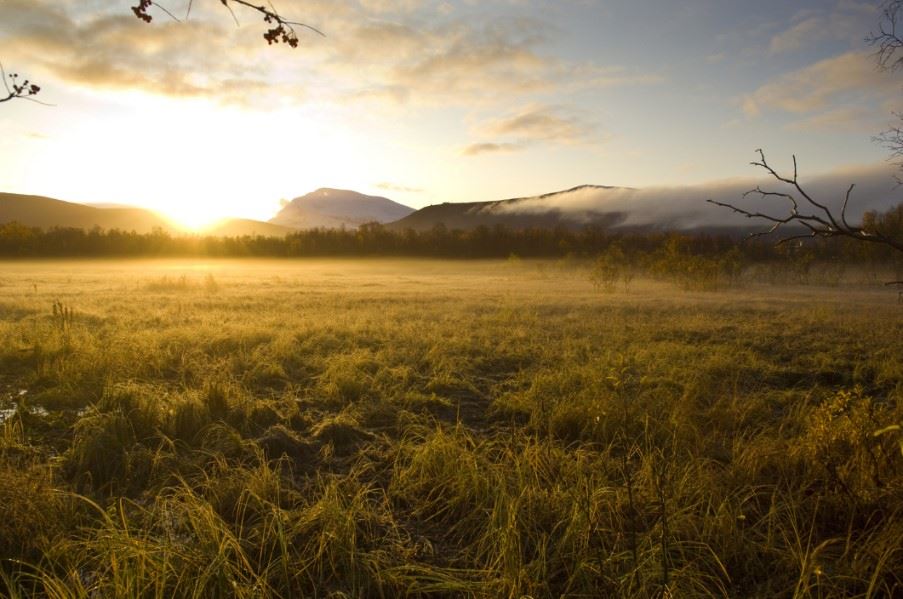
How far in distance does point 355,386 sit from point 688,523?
5.49m

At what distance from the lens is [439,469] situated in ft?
17.7

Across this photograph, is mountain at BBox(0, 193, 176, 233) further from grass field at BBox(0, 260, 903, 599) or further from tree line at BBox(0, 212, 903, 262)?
grass field at BBox(0, 260, 903, 599)

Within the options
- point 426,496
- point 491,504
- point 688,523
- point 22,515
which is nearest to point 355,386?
point 426,496

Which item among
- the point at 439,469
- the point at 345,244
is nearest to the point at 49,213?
the point at 345,244

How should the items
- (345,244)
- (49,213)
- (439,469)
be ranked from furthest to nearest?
(49,213), (345,244), (439,469)

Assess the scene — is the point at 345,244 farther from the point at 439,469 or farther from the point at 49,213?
the point at 49,213

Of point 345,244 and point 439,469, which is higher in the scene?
point 345,244

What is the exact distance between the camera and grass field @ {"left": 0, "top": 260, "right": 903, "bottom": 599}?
3646 millimetres

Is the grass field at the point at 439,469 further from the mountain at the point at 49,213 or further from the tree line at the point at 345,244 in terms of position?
the mountain at the point at 49,213

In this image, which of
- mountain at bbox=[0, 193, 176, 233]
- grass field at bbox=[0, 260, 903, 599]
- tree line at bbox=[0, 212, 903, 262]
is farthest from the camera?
mountain at bbox=[0, 193, 176, 233]

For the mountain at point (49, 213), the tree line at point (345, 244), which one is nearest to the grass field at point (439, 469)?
the tree line at point (345, 244)

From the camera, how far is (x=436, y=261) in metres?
92.0

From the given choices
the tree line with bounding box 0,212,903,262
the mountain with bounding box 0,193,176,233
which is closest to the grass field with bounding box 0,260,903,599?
the tree line with bounding box 0,212,903,262

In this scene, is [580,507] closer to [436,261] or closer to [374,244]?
[436,261]
